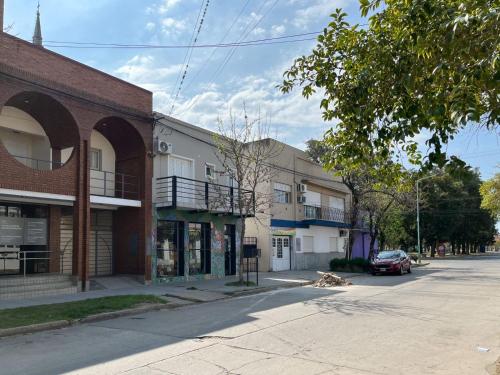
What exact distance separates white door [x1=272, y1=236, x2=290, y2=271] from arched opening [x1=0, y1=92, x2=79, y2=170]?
605 inches

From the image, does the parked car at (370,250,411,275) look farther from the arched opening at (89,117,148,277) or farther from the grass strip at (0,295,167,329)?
the grass strip at (0,295,167,329)

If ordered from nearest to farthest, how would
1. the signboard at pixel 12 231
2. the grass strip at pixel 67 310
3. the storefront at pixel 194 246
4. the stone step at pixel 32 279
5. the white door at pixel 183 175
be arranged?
1. the grass strip at pixel 67 310
2. the stone step at pixel 32 279
3. the signboard at pixel 12 231
4. the storefront at pixel 194 246
5. the white door at pixel 183 175

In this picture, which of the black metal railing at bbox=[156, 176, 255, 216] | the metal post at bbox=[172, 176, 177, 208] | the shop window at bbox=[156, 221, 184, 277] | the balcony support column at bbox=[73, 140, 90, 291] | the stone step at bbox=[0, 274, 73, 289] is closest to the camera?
the stone step at bbox=[0, 274, 73, 289]

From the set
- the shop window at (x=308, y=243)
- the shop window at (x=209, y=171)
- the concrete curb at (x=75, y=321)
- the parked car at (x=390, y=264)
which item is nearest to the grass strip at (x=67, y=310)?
the concrete curb at (x=75, y=321)

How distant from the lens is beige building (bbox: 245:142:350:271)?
30.6 m

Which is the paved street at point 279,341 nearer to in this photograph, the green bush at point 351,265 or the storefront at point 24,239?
the storefront at point 24,239

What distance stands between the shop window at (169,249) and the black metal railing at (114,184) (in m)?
1.90

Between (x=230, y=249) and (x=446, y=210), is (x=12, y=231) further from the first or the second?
(x=446, y=210)

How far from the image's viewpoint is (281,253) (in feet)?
104

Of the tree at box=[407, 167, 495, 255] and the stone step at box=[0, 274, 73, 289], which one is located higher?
the tree at box=[407, 167, 495, 255]

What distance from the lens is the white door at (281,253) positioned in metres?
31.0

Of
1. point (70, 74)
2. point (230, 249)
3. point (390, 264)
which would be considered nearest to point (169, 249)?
point (230, 249)

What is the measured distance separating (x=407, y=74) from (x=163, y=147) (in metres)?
15.8

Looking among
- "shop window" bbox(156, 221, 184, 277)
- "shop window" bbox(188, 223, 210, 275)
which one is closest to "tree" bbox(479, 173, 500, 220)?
"shop window" bbox(188, 223, 210, 275)
